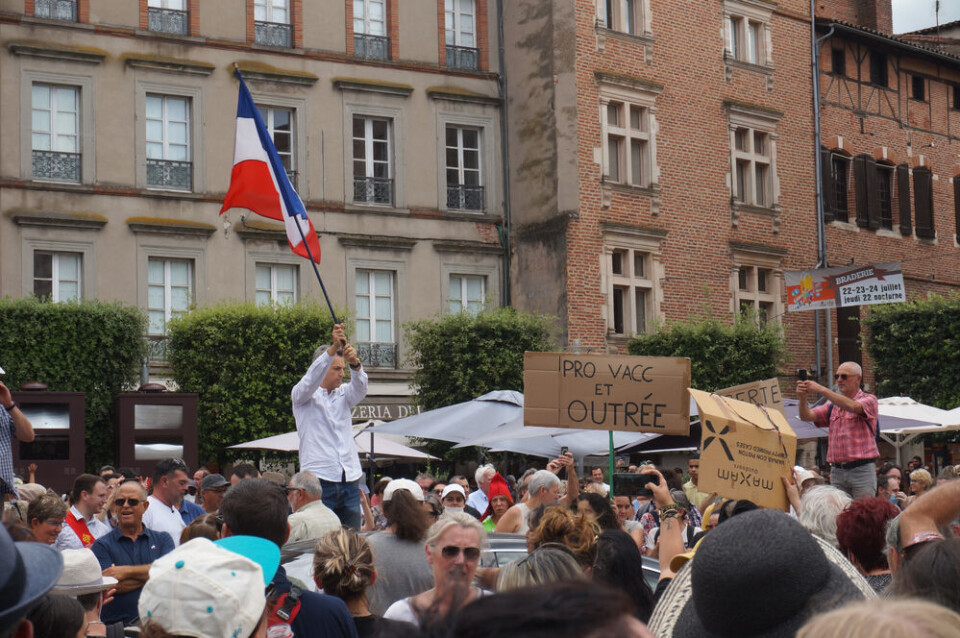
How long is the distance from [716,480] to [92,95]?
82.7ft

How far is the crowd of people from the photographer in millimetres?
1937

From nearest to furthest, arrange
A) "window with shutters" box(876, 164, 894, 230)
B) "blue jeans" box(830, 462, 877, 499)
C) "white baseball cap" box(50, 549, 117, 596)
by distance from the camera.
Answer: "white baseball cap" box(50, 549, 117, 596) < "blue jeans" box(830, 462, 877, 499) < "window with shutters" box(876, 164, 894, 230)

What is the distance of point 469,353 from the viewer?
3095cm

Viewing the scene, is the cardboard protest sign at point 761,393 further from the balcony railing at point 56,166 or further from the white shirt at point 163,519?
the balcony railing at point 56,166

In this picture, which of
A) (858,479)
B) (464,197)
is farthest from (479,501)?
(464,197)

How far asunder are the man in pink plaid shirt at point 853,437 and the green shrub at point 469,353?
20.0 metres

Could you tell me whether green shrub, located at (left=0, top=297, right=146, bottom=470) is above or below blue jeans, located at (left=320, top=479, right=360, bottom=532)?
above

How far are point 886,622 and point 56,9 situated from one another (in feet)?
100

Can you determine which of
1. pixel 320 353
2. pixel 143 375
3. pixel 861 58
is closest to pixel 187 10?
pixel 143 375

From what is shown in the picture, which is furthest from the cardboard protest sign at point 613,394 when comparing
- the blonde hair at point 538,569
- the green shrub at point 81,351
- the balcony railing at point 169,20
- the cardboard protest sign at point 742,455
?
the balcony railing at point 169,20

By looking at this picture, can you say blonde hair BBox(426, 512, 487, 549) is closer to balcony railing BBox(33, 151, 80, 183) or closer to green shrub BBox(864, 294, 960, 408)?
balcony railing BBox(33, 151, 80, 183)

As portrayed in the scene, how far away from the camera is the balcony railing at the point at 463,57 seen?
3422cm

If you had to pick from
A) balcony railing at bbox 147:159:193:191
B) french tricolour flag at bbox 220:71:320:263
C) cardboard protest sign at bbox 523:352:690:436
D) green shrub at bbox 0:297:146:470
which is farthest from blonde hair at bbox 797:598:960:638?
balcony railing at bbox 147:159:193:191

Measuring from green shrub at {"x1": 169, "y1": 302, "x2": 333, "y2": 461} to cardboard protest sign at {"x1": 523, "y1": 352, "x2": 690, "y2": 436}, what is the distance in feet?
61.0
